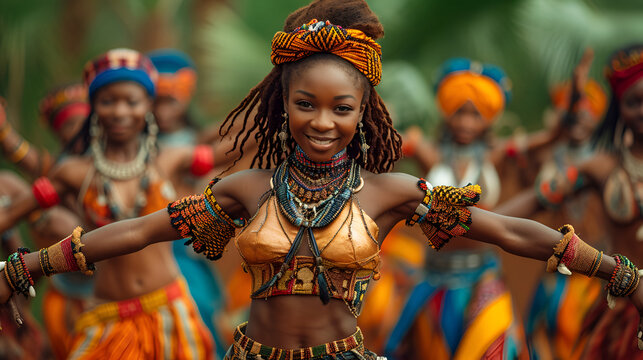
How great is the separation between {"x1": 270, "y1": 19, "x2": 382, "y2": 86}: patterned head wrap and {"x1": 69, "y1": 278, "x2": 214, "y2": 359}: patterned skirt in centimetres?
237

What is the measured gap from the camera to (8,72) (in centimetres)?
1377

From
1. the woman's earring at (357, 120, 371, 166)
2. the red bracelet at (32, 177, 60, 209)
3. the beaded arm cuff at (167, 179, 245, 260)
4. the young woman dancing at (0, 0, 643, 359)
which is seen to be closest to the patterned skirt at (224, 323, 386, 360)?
the young woman dancing at (0, 0, 643, 359)

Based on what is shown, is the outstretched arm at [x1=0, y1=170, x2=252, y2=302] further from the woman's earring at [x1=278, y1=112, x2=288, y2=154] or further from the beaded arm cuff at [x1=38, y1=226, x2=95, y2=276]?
the woman's earring at [x1=278, y1=112, x2=288, y2=154]

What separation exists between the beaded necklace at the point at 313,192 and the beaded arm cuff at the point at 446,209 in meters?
0.31

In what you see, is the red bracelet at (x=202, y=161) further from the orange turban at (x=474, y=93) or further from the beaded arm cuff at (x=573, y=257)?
the beaded arm cuff at (x=573, y=257)

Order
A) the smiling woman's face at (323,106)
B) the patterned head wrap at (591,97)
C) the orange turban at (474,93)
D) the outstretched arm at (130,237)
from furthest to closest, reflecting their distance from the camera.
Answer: the patterned head wrap at (591,97) < the orange turban at (474,93) < the outstretched arm at (130,237) < the smiling woman's face at (323,106)

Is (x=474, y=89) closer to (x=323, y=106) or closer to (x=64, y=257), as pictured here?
(x=323, y=106)

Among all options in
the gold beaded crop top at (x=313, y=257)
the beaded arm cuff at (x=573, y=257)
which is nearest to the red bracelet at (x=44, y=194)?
the gold beaded crop top at (x=313, y=257)

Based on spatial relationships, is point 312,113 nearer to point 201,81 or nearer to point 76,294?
point 76,294

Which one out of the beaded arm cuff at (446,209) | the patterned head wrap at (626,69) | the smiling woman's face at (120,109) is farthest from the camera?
the smiling woman's face at (120,109)

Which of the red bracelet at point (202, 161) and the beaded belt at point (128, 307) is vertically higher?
the red bracelet at point (202, 161)

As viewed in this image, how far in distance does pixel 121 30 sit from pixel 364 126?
12.9m

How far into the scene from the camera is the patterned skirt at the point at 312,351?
3.73 m

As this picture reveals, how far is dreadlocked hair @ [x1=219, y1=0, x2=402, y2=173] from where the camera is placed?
3848 mm
